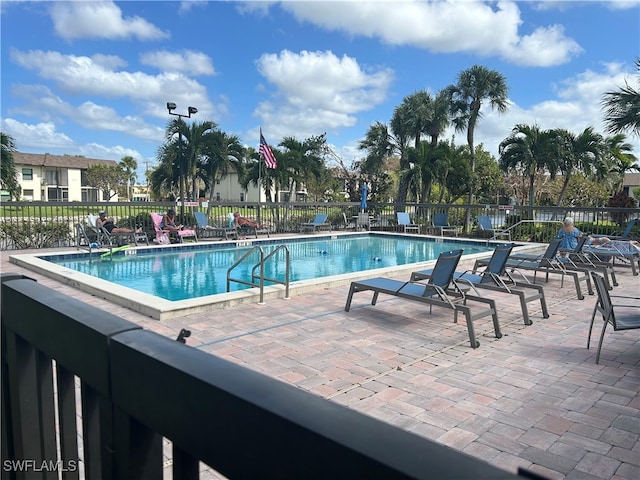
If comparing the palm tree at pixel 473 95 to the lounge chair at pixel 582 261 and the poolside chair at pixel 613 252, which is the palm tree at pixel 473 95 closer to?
the poolside chair at pixel 613 252

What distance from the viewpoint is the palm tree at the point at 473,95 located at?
24.5m

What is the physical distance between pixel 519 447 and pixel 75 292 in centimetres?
705

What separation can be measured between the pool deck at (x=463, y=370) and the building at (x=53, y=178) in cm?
6261

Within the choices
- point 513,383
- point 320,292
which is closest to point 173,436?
point 513,383

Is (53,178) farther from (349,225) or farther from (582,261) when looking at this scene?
(582,261)

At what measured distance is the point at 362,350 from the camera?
16.2 feet

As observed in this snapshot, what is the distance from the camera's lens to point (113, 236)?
1344 centimetres

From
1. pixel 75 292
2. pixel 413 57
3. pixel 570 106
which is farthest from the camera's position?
pixel 570 106

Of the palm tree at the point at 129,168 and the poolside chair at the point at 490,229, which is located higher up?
the palm tree at the point at 129,168

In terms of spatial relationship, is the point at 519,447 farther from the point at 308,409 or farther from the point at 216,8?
the point at 216,8

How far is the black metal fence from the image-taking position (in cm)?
1351

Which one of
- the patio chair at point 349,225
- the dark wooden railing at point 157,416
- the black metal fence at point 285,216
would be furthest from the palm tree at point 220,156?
the dark wooden railing at point 157,416

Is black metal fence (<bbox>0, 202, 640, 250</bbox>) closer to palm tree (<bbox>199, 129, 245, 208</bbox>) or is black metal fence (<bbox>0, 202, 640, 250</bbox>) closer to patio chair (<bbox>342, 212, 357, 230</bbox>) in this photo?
patio chair (<bbox>342, 212, 357, 230</bbox>)

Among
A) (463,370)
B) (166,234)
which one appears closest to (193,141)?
(166,234)
